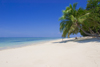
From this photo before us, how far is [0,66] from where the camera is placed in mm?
2152

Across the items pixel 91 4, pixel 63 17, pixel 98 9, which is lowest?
pixel 63 17

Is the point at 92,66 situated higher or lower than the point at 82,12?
lower

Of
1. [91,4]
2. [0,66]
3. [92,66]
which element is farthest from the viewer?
[91,4]

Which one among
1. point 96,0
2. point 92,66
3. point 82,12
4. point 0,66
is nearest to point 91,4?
point 96,0

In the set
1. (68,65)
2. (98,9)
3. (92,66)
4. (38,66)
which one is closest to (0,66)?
(38,66)

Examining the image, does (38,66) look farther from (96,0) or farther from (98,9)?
(96,0)

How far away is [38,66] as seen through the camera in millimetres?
2012

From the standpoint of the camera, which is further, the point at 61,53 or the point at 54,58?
the point at 61,53

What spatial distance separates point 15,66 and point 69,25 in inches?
325

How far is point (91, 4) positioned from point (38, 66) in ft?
41.9

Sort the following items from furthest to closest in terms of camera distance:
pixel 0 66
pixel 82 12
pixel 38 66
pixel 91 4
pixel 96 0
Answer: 1. pixel 91 4
2. pixel 96 0
3. pixel 82 12
4. pixel 0 66
5. pixel 38 66

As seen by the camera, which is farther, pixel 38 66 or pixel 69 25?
pixel 69 25

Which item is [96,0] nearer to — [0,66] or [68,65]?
[68,65]

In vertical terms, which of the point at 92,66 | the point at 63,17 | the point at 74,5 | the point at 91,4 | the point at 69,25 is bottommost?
the point at 92,66
